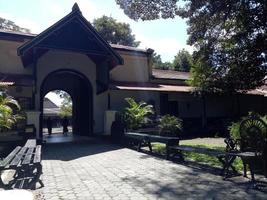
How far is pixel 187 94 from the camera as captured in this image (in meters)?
24.4

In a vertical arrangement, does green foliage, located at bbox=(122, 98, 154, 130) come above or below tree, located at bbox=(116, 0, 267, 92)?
below

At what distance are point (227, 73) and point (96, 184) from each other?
11.7m

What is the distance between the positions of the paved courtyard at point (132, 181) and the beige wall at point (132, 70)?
1282cm

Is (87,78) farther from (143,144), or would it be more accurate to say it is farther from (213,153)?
(213,153)

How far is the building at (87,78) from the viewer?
55.1 ft

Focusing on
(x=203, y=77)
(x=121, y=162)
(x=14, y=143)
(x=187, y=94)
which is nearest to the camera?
(x=121, y=162)

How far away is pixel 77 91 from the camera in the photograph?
926 inches

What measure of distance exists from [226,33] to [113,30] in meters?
33.6

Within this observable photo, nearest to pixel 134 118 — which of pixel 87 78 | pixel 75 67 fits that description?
pixel 87 78

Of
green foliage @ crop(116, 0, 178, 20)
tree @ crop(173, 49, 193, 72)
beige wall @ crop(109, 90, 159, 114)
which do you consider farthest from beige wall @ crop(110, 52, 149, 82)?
tree @ crop(173, 49, 193, 72)

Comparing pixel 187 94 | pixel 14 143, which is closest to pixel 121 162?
pixel 14 143

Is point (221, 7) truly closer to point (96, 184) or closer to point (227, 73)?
point (227, 73)

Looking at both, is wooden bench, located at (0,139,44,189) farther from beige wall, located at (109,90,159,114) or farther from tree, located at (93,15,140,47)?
tree, located at (93,15,140,47)

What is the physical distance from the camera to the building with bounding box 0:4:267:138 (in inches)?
661
